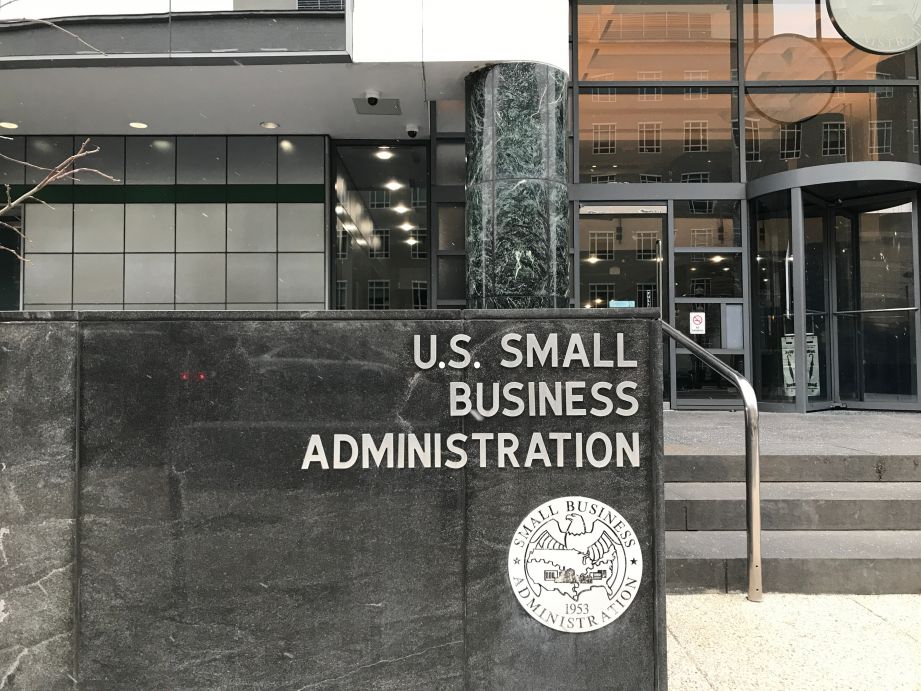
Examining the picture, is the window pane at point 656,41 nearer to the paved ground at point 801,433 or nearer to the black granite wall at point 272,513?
the paved ground at point 801,433

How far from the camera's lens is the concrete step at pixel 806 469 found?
486cm

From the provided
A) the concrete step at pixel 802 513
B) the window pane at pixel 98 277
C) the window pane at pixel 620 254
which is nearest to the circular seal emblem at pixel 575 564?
the concrete step at pixel 802 513

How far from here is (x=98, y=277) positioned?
10383 millimetres

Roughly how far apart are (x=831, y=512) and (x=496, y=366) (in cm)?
324

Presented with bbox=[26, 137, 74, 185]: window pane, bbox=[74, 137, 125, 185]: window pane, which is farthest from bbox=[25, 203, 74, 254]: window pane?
bbox=[26, 137, 74, 185]: window pane

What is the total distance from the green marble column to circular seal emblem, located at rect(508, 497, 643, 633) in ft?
16.2

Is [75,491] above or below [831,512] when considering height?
above

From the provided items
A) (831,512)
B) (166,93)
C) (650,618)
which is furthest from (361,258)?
(650,618)

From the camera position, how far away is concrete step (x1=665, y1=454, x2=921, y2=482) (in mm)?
4859

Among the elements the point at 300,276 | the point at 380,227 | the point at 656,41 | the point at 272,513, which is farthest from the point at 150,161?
the point at 272,513

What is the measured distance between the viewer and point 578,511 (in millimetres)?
2598

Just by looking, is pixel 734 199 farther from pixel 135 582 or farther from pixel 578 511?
pixel 135 582

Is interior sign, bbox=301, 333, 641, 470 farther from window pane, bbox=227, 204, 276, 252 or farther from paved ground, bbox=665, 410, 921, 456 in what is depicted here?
window pane, bbox=227, 204, 276, 252

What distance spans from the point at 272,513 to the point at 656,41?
9760 mm
